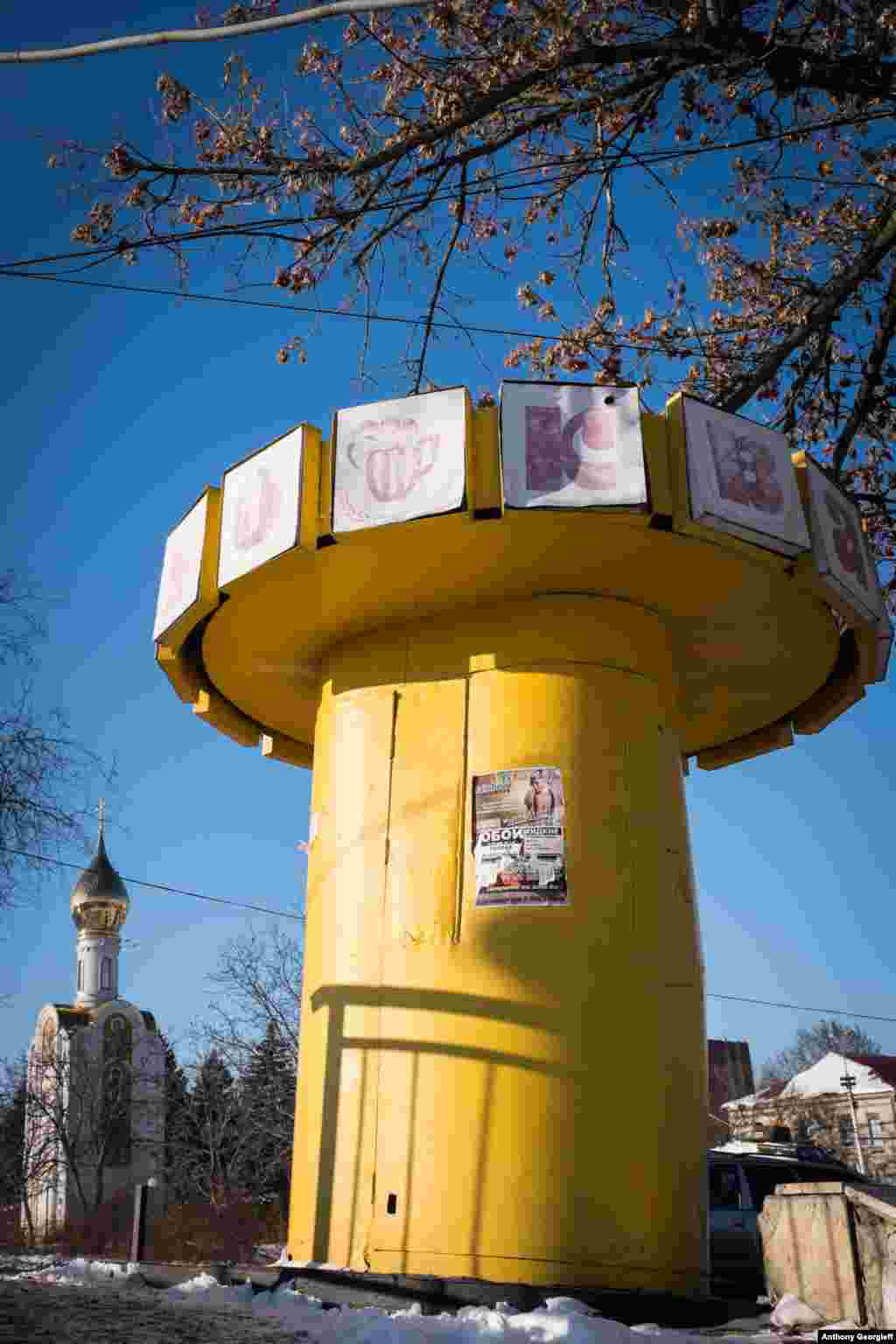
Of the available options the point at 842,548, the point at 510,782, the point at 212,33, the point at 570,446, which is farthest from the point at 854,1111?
the point at 212,33

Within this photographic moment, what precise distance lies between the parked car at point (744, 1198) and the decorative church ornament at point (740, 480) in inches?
257

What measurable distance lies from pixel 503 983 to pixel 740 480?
3899 mm

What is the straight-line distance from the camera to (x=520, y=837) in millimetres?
9523

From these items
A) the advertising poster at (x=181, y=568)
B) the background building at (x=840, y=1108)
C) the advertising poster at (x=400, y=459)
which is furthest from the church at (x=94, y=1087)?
the advertising poster at (x=400, y=459)

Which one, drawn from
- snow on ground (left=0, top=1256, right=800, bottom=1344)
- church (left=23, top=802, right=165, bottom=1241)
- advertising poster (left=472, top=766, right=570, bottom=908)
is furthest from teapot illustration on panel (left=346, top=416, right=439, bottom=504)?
church (left=23, top=802, right=165, bottom=1241)

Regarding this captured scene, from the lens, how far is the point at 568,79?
38.1 ft

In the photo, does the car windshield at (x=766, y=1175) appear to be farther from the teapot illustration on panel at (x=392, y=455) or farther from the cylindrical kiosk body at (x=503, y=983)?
the teapot illustration on panel at (x=392, y=455)

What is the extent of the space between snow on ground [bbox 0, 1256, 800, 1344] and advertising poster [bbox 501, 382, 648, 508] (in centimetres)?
500

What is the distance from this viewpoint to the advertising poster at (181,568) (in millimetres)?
10477

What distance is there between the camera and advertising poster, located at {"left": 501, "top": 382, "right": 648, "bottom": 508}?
925cm

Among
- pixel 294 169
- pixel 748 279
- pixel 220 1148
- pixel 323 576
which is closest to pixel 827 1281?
pixel 323 576

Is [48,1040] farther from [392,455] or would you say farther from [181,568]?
[392,455]

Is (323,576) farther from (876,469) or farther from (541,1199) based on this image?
(876,469)

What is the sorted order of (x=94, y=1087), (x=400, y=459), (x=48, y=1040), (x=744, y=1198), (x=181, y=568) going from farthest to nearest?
(x=48, y=1040), (x=94, y=1087), (x=744, y=1198), (x=181, y=568), (x=400, y=459)
